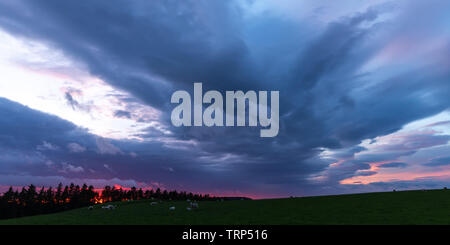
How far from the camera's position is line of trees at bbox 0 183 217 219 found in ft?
376

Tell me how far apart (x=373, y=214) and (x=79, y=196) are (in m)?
146

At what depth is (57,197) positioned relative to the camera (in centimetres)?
13225

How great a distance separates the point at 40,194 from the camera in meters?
125

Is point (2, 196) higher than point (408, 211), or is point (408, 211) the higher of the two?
point (408, 211)

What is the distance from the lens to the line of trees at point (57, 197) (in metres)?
115
